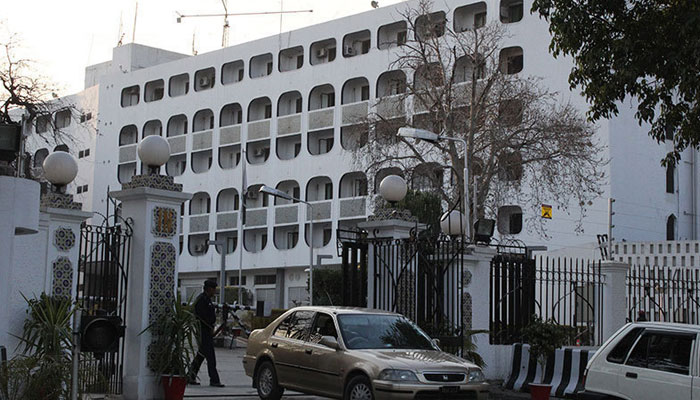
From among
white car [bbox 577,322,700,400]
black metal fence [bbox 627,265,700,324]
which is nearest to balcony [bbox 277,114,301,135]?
black metal fence [bbox 627,265,700,324]

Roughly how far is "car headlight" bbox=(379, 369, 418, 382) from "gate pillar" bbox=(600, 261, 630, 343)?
9.49 metres

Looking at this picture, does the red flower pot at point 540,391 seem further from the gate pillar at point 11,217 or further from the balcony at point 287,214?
the balcony at point 287,214

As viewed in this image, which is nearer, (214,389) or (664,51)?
(664,51)

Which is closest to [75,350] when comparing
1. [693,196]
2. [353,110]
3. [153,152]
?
[153,152]

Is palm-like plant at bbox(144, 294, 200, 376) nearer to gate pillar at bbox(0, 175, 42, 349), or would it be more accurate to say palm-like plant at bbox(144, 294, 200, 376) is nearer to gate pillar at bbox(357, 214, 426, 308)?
gate pillar at bbox(0, 175, 42, 349)

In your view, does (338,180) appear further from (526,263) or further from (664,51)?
(664,51)

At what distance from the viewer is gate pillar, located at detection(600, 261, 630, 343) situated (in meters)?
20.9

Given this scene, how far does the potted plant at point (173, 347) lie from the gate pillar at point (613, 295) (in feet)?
→ 33.4

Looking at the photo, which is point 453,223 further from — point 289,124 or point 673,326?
point 289,124

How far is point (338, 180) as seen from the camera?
186 ft

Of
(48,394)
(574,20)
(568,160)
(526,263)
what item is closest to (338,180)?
(568,160)

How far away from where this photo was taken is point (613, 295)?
21031 mm

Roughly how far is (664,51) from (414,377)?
6.94 meters

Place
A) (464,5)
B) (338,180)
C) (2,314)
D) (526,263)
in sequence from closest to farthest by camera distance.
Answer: (2,314) < (526,263) < (464,5) < (338,180)
